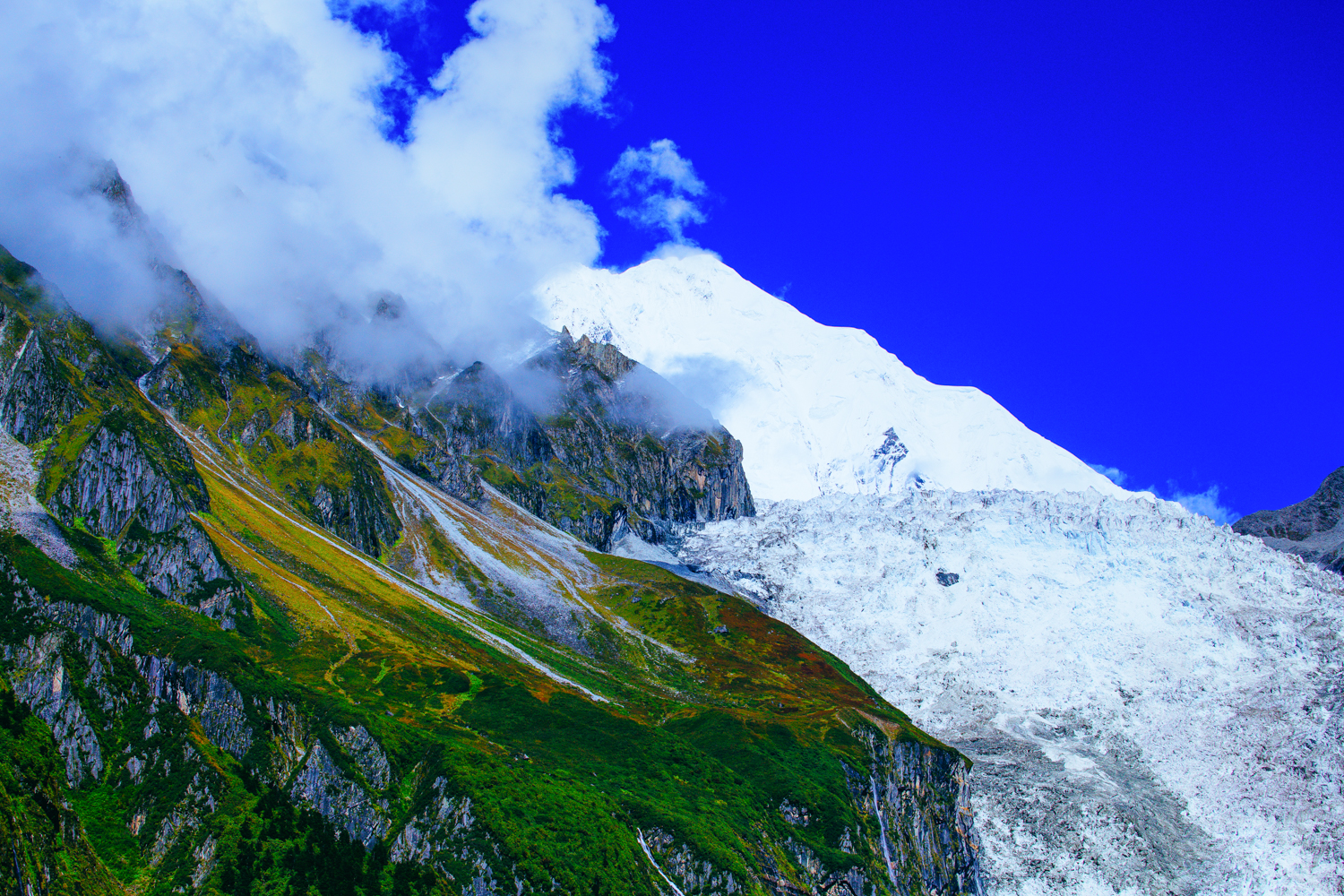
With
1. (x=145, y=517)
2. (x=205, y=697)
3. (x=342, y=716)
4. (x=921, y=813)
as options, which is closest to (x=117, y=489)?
(x=145, y=517)

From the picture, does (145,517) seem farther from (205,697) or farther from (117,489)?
(205,697)

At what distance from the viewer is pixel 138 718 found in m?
59.6

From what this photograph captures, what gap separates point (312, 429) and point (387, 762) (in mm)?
146506

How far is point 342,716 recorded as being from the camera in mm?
69125

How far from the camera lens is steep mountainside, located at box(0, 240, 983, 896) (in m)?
54.7

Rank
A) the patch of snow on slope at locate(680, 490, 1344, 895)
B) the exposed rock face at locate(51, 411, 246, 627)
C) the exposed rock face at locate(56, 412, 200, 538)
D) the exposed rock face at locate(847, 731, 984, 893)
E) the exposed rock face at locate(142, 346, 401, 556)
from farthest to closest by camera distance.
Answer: the exposed rock face at locate(142, 346, 401, 556) → the patch of snow on slope at locate(680, 490, 1344, 895) → the exposed rock face at locate(847, 731, 984, 893) → the exposed rock face at locate(56, 412, 200, 538) → the exposed rock face at locate(51, 411, 246, 627)

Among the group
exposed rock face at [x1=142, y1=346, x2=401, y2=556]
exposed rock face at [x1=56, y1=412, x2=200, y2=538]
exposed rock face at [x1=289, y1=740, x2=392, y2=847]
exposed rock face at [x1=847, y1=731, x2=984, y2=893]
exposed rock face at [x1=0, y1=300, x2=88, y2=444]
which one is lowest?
exposed rock face at [x1=289, y1=740, x2=392, y2=847]

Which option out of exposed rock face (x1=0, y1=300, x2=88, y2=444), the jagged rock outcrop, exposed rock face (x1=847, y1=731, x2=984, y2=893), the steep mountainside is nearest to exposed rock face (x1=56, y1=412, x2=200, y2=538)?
the steep mountainside

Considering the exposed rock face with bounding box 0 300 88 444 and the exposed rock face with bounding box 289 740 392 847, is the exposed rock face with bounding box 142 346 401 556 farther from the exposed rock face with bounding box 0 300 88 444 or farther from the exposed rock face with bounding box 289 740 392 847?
the exposed rock face with bounding box 289 740 392 847

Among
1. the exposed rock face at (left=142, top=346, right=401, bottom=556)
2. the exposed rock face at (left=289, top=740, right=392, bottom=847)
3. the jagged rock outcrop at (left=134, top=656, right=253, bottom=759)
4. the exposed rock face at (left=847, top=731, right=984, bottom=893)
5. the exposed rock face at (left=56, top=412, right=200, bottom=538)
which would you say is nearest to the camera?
the exposed rock face at (left=289, top=740, right=392, bottom=847)

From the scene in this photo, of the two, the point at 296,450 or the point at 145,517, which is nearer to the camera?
the point at 145,517

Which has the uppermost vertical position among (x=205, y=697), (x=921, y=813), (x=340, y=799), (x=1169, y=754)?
(x=1169, y=754)

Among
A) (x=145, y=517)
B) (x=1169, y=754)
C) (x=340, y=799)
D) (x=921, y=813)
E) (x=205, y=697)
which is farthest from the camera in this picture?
(x=1169, y=754)

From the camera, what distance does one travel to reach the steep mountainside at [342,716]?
54.7 metres
